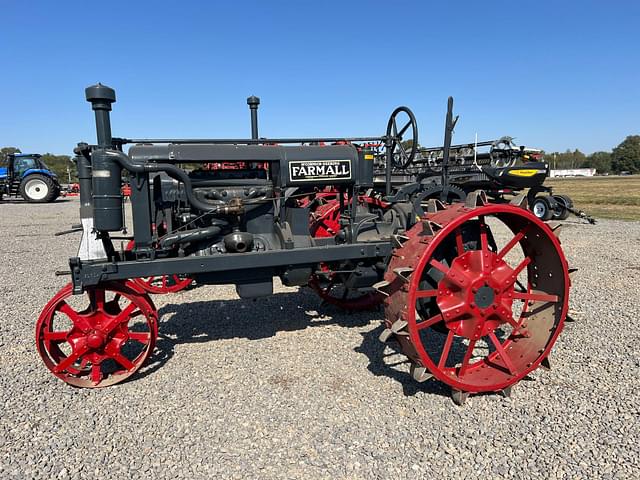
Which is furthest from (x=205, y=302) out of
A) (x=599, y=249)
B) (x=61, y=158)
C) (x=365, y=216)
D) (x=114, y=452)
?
(x=61, y=158)

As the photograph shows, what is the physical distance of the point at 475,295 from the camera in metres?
2.82

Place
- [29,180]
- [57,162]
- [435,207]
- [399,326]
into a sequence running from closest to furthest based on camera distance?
[399,326] < [435,207] < [29,180] < [57,162]

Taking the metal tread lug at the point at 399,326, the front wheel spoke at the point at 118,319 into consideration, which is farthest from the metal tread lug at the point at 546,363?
the front wheel spoke at the point at 118,319

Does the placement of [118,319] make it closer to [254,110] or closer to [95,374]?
[95,374]

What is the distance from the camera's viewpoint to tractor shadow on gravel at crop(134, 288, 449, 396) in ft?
11.3

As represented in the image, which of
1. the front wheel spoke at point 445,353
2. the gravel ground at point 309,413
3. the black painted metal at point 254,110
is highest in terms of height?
the black painted metal at point 254,110

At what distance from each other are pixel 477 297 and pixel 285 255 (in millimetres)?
1273

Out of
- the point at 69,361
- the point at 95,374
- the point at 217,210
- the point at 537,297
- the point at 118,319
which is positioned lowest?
the point at 95,374

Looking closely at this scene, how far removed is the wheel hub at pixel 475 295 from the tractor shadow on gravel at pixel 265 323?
534 millimetres

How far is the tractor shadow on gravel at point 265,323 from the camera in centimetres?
345

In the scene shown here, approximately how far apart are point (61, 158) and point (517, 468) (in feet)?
265

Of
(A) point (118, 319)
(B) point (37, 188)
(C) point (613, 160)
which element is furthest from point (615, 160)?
(A) point (118, 319)

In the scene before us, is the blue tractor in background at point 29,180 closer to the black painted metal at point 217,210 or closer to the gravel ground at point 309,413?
the gravel ground at point 309,413

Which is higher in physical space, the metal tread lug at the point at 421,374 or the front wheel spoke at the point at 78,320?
the front wheel spoke at the point at 78,320
